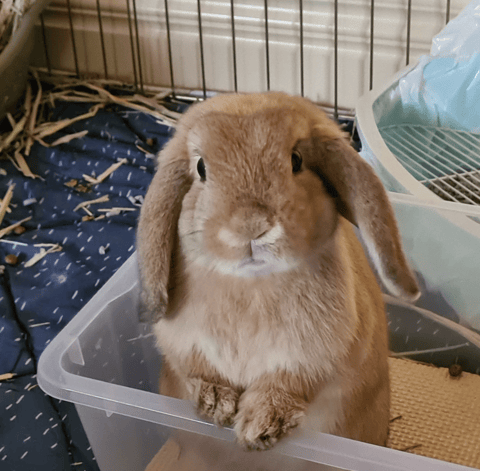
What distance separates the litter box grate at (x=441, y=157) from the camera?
4.64 ft

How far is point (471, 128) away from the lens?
1645mm

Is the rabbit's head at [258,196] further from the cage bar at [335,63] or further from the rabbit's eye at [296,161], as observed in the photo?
the cage bar at [335,63]

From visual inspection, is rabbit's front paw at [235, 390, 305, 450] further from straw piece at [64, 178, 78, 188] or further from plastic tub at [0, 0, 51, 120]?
plastic tub at [0, 0, 51, 120]

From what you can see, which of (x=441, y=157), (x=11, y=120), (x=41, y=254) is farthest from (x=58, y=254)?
(x=441, y=157)

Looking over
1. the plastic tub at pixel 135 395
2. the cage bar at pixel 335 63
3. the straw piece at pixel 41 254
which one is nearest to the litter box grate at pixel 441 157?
the plastic tub at pixel 135 395

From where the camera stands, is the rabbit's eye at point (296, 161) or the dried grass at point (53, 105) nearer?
the rabbit's eye at point (296, 161)

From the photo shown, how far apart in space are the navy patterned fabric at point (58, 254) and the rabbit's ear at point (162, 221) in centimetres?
54

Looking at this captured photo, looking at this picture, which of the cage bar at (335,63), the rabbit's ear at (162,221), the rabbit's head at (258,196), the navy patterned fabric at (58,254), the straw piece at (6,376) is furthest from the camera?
the cage bar at (335,63)

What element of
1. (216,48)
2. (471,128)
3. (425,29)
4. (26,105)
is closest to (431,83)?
(471,128)

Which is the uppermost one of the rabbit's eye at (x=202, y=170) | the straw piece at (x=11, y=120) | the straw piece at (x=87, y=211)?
the rabbit's eye at (x=202, y=170)

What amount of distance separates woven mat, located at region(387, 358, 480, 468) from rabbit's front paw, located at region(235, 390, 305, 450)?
39 centimetres

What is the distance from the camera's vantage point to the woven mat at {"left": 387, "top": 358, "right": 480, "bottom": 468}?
1.11m

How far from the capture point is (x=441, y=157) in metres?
1.51

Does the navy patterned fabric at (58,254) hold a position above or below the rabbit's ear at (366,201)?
below
